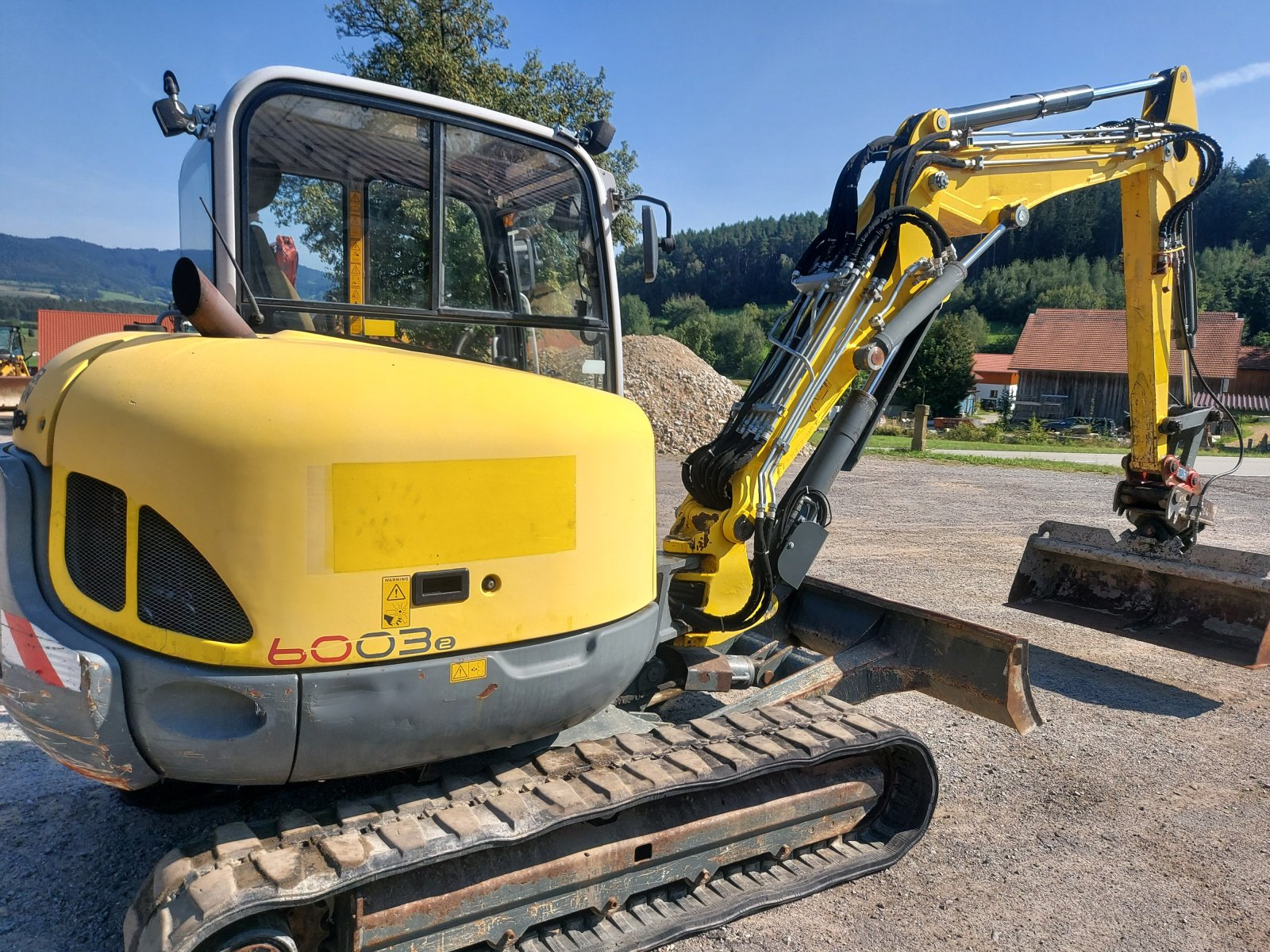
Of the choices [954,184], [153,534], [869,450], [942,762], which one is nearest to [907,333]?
[954,184]

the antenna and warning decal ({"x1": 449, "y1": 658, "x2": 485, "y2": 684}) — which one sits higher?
the antenna

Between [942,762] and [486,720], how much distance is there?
2726 mm

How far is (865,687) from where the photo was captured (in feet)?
13.3

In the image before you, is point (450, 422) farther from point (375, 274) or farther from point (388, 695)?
point (375, 274)

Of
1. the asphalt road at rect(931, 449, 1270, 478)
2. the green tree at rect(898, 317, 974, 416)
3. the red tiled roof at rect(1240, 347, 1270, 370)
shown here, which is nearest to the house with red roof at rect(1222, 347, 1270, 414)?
the red tiled roof at rect(1240, 347, 1270, 370)

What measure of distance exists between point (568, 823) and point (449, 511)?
1012mm

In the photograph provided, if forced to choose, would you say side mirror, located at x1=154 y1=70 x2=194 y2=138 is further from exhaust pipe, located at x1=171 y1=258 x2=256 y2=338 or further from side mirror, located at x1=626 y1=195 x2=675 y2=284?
side mirror, located at x1=626 y1=195 x2=675 y2=284

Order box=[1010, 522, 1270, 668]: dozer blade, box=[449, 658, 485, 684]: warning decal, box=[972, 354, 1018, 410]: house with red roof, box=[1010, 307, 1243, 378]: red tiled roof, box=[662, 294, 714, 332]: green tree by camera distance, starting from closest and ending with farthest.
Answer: box=[449, 658, 485, 684]: warning decal → box=[1010, 522, 1270, 668]: dozer blade → box=[1010, 307, 1243, 378]: red tiled roof → box=[972, 354, 1018, 410]: house with red roof → box=[662, 294, 714, 332]: green tree

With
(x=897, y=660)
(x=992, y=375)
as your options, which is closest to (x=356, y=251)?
(x=897, y=660)

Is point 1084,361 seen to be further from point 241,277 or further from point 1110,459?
point 241,277

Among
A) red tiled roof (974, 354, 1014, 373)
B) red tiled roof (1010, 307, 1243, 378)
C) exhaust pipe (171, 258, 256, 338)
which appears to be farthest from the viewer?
red tiled roof (974, 354, 1014, 373)

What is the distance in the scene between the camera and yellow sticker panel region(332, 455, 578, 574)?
2242 mm

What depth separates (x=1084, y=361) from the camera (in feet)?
138

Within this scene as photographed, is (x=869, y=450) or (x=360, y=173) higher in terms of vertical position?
(x=360, y=173)
